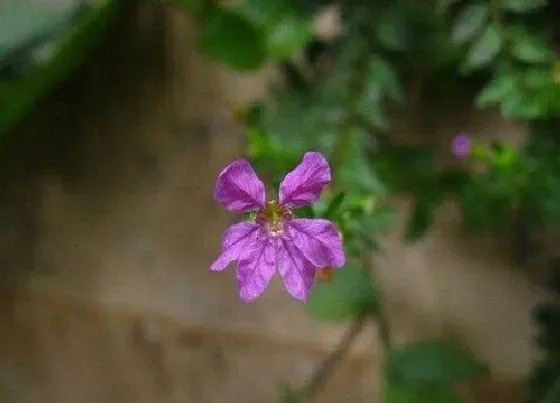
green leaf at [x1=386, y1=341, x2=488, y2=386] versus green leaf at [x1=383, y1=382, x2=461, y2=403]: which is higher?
green leaf at [x1=386, y1=341, x2=488, y2=386]

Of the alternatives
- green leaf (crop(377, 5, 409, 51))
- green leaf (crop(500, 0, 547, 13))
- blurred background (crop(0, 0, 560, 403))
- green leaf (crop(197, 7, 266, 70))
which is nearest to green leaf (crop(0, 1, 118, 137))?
blurred background (crop(0, 0, 560, 403))

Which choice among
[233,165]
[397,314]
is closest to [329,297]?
[397,314]

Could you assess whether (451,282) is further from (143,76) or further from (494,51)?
(143,76)

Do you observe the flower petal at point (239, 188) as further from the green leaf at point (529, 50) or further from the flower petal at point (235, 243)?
the green leaf at point (529, 50)

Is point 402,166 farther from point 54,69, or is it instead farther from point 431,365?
point 54,69

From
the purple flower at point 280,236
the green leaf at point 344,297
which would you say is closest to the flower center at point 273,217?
the purple flower at point 280,236

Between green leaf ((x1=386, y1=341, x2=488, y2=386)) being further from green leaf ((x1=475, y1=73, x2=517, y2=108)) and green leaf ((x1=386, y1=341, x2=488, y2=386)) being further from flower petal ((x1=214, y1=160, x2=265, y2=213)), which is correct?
flower petal ((x1=214, y1=160, x2=265, y2=213))
